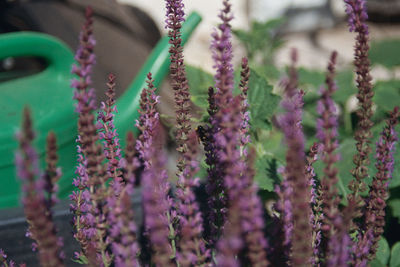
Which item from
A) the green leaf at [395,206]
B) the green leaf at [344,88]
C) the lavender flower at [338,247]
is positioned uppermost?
the green leaf at [344,88]

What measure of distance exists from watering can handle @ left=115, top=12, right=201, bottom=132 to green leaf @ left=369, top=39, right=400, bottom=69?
A: 848 mm

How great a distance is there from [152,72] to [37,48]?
1.08 feet

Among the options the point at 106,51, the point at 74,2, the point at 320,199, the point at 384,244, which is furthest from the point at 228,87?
the point at 74,2

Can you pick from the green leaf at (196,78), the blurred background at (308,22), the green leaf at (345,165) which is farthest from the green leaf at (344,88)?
the blurred background at (308,22)

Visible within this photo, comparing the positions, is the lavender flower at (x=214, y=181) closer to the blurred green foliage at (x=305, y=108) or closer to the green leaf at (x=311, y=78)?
the blurred green foliage at (x=305, y=108)

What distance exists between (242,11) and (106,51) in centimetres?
285

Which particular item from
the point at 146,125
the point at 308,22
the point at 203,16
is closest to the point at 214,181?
the point at 146,125

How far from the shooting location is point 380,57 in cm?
182

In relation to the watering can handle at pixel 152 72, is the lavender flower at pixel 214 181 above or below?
below

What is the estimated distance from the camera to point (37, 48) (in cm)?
133

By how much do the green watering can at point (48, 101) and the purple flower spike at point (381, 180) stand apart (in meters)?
0.65

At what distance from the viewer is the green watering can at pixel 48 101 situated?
49.0 inches

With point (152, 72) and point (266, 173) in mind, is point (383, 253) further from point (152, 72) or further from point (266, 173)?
point (152, 72)

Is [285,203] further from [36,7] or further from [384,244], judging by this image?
[36,7]
